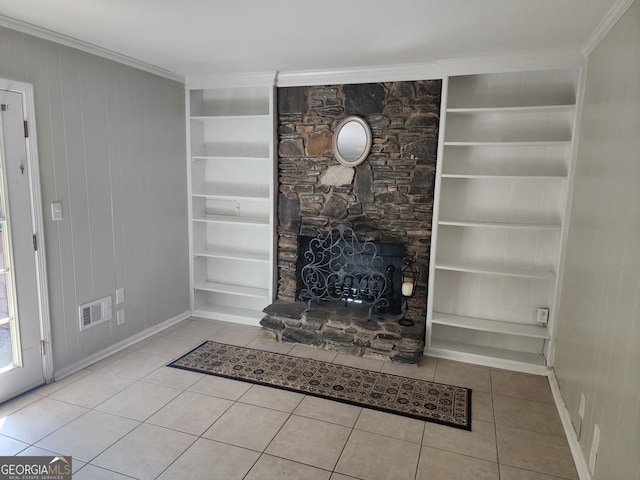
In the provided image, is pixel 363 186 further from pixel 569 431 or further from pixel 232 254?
pixel 569 431

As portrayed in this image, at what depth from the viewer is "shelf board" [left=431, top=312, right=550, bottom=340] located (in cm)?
331

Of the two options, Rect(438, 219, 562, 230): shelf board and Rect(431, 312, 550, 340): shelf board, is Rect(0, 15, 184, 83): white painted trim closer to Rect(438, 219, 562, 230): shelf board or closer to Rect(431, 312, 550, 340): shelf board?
Rect(438, 219, 562, 230): shelf board

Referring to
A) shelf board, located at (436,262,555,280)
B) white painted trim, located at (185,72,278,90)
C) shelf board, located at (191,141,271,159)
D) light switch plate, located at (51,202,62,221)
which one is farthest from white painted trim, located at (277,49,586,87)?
light switch plate, located at (51,202,62,221)

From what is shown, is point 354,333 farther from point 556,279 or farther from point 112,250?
point 112,250

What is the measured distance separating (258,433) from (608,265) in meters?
2.08

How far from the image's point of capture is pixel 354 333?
139 inches

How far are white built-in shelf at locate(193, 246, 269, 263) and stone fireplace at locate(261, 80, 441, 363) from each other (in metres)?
0.25

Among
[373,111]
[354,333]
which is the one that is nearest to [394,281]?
[354,333]

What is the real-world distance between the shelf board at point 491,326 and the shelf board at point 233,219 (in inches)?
73.0

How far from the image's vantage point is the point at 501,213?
3.47 meters

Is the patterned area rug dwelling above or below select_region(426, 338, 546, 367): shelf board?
below

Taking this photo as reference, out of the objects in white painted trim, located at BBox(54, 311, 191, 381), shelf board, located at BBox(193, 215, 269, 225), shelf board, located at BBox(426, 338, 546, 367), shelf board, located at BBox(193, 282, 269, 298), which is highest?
shelf board, located at BBox(193, 215, 269, 225)

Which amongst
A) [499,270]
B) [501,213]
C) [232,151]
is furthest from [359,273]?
[232,151]

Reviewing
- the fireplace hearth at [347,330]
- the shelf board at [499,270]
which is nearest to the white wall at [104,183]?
the fireplace hearth at [347,330]
